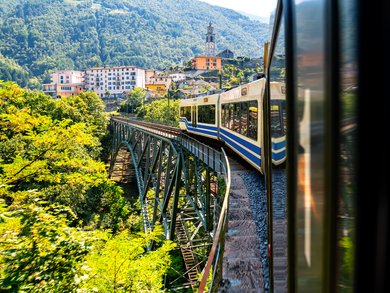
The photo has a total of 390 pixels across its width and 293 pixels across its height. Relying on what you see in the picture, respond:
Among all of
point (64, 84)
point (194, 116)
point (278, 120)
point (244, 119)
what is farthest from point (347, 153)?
point (64, 84)

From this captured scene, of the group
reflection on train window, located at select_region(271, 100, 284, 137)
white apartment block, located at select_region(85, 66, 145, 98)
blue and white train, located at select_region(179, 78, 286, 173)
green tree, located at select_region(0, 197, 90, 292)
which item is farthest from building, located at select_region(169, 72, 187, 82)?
reflection on train window, located at select_region(271, 100, 284, 137)

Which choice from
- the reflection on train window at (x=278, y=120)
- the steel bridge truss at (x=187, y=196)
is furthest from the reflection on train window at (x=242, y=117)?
the reflection on train window at (x=278, y=120)

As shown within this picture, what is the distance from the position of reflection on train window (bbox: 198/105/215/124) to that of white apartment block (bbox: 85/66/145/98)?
115210 millimetres

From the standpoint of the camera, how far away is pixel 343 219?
2.31 feet

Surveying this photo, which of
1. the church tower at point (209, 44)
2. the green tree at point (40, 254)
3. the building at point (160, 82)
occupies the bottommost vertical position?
the green tree at point (40, 254)

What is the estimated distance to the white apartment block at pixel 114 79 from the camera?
128750 millimetres

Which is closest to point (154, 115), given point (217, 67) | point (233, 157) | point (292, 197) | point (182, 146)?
point (182, 146)

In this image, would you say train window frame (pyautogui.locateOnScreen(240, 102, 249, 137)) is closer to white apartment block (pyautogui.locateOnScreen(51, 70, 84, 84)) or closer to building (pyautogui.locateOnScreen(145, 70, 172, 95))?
building (pyautogui.locateOnScreen(145, 70, 172, 95))

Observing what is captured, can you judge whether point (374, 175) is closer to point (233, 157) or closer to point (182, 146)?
point (233, 157)

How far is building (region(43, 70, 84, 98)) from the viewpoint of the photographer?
124m

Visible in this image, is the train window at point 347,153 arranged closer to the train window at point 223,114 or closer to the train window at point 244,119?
the train window at point 244,119

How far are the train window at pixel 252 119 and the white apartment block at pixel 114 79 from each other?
406 feet

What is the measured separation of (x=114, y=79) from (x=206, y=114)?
4768 inches

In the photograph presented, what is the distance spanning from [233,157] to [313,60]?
1194cm
